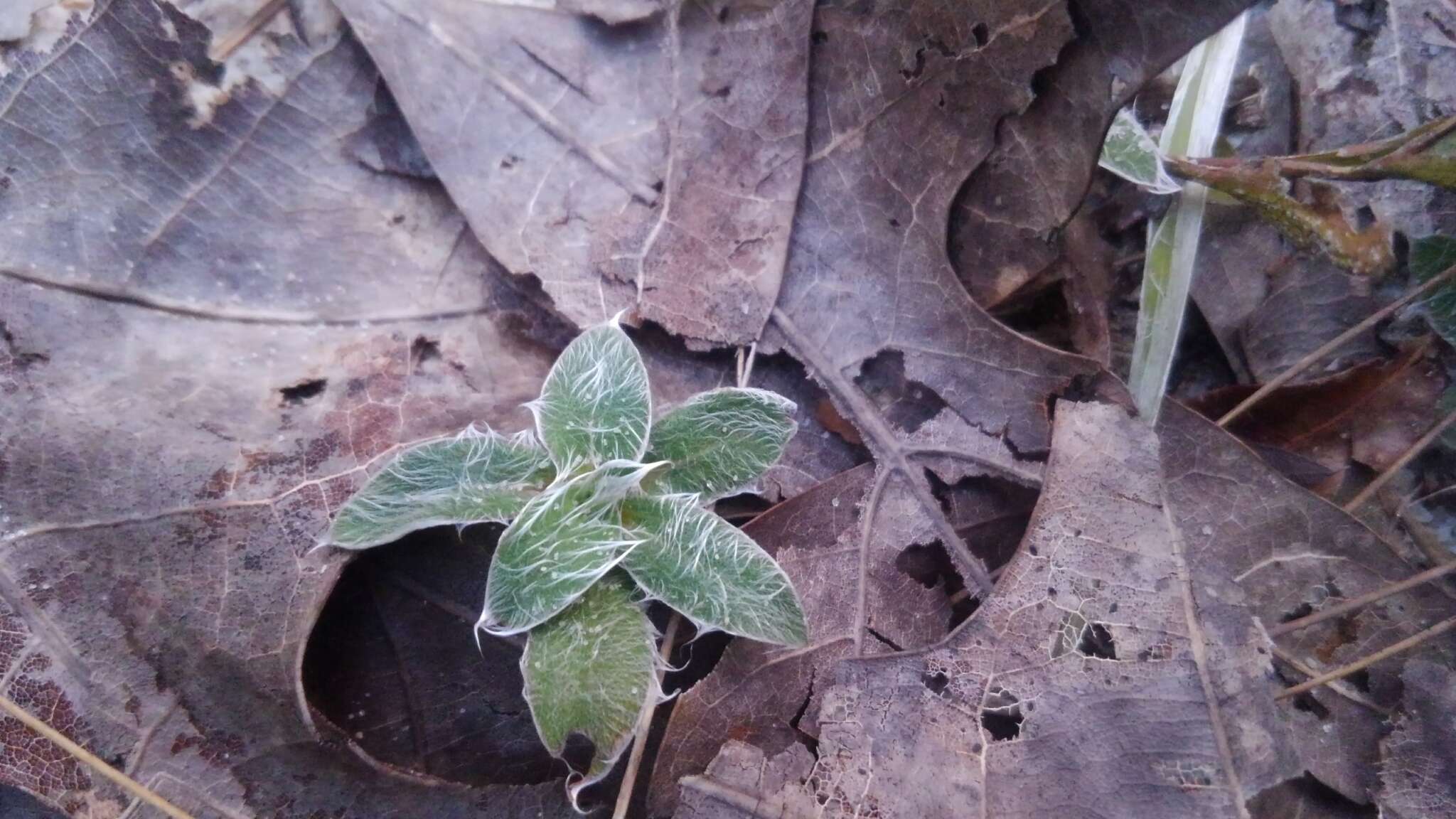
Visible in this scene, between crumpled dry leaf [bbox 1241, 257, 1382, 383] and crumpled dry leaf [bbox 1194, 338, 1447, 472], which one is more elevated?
crumpled dry leaf [bbox 1241, 257, 1382, 383]

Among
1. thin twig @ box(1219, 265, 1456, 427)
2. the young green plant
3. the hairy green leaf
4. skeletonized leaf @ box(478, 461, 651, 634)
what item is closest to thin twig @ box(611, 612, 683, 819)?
the young green plant

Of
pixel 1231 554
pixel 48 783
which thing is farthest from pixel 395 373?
pixel 1231 554

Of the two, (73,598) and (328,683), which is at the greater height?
(73,598)

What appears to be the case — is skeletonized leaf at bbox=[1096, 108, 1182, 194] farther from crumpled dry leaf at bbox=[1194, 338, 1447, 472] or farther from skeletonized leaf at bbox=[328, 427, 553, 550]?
skeletonized leaf at bbox=[328, 427, 553, 550]

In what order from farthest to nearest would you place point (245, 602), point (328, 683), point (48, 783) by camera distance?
point (328, 683), point (245, 602), point (48, 783)

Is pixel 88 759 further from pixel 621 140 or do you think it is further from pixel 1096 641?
pixel 1096 641

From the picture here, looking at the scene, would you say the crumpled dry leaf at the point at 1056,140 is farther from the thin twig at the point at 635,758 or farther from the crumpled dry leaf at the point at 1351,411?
the thin twig at the point at 635,758

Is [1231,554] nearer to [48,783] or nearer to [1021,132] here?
[1021,132]
